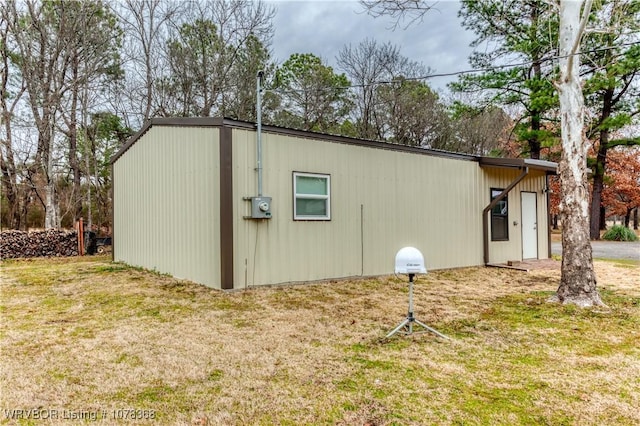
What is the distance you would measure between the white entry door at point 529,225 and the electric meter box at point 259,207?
6779 mm

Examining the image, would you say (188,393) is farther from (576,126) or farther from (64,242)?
(64,242)

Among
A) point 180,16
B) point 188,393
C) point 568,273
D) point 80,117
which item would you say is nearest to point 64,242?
point 80,117

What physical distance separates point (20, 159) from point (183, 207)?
13162mm

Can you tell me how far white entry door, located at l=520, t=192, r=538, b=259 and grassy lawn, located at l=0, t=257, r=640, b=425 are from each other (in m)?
4.14

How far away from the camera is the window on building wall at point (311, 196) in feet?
21.0

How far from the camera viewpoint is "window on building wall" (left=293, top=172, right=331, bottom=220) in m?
6.41

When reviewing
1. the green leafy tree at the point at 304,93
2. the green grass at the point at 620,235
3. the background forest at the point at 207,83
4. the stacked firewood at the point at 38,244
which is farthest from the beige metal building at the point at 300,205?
the green grass at the point at 620,235

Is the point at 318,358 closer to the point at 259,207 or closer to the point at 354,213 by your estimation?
the point at 259,207

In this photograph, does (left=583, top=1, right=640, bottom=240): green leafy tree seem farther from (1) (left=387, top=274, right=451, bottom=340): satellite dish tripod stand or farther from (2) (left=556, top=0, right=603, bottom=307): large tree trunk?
(1) (left=387, top=274, right=451, bottom=340): satellite dish tripod stand

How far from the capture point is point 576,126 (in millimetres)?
4965

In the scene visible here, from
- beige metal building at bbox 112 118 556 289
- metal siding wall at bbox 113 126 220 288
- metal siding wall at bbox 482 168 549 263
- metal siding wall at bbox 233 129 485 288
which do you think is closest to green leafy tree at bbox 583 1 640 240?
metal siding wall at bbox 482 168 549 263

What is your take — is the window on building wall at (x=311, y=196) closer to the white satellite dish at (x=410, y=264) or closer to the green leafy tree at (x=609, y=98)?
the white satellite dish at (x=410, y=264)

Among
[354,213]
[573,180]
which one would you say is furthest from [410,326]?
[354,213]

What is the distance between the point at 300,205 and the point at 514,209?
5803mm
